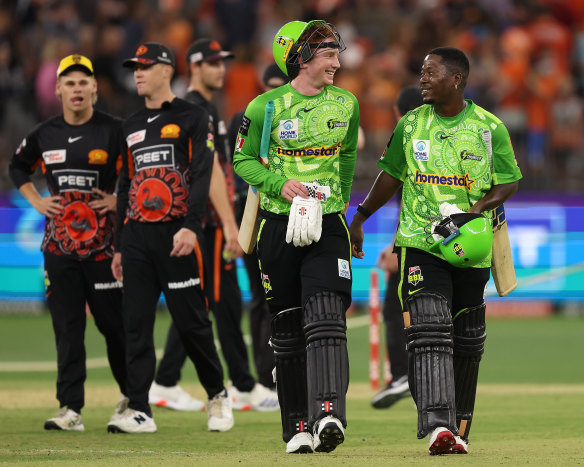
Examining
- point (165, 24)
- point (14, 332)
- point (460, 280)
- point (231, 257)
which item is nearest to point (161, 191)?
point (231, 257)

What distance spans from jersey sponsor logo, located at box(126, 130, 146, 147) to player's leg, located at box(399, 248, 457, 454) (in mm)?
2567

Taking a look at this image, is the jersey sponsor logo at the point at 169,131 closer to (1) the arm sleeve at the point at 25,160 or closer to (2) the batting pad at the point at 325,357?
(1) the arm sleeve at the point at 25,160

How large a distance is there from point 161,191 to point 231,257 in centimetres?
168

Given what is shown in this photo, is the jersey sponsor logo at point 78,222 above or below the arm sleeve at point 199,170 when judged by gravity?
below

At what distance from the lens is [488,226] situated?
289 inches

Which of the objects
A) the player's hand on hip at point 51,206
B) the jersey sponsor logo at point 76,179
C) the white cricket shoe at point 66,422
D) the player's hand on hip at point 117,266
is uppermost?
the jersey sponsor logo at point 76,179

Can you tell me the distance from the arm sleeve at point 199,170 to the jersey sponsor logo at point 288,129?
1.73 metres

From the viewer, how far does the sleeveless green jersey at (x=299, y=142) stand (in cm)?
743

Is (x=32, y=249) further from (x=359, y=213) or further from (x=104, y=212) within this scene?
(x=359, y=213)

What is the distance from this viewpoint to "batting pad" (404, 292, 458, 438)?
720 centimetres

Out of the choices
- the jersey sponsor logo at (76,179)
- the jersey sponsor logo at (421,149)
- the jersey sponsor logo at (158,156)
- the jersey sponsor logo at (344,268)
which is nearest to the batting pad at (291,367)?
the jersey sponsor logo at (344,268)

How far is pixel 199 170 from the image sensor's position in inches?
360

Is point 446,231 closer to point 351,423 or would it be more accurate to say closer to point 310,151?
point 310,151

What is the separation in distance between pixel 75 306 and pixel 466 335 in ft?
10.9
